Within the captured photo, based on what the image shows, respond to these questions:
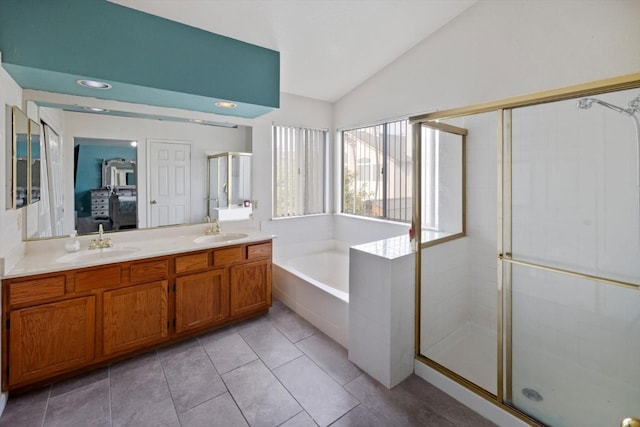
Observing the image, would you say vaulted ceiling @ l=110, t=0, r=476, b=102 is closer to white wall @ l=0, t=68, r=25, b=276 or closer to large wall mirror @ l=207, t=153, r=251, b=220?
white wall @ l=0, t=68, r=25, b=276

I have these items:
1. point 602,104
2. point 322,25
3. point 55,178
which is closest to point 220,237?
point 55,178

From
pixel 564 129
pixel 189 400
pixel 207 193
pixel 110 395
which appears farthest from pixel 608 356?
pixel 207 193

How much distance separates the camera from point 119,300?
2223 mm

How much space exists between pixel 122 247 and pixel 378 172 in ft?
9.30

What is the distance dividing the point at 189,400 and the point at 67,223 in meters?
1.72

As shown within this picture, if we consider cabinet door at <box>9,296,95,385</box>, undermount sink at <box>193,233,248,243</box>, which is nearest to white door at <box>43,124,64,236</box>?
cabinet door at <box>9,296,95,385</box>

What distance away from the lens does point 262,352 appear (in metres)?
2.43

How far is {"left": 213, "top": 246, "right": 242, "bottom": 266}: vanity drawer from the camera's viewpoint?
2.69m

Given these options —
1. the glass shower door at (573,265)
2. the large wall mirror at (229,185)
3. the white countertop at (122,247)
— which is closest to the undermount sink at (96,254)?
the white countertop at (122,247)

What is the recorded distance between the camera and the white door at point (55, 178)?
7.68ft

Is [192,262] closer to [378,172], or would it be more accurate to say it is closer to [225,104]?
[225,104]

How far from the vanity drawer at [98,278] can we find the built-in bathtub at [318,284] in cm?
154

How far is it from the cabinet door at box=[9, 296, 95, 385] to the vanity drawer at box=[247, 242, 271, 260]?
124 cm

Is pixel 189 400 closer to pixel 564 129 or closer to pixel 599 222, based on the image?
pixel 599 222
